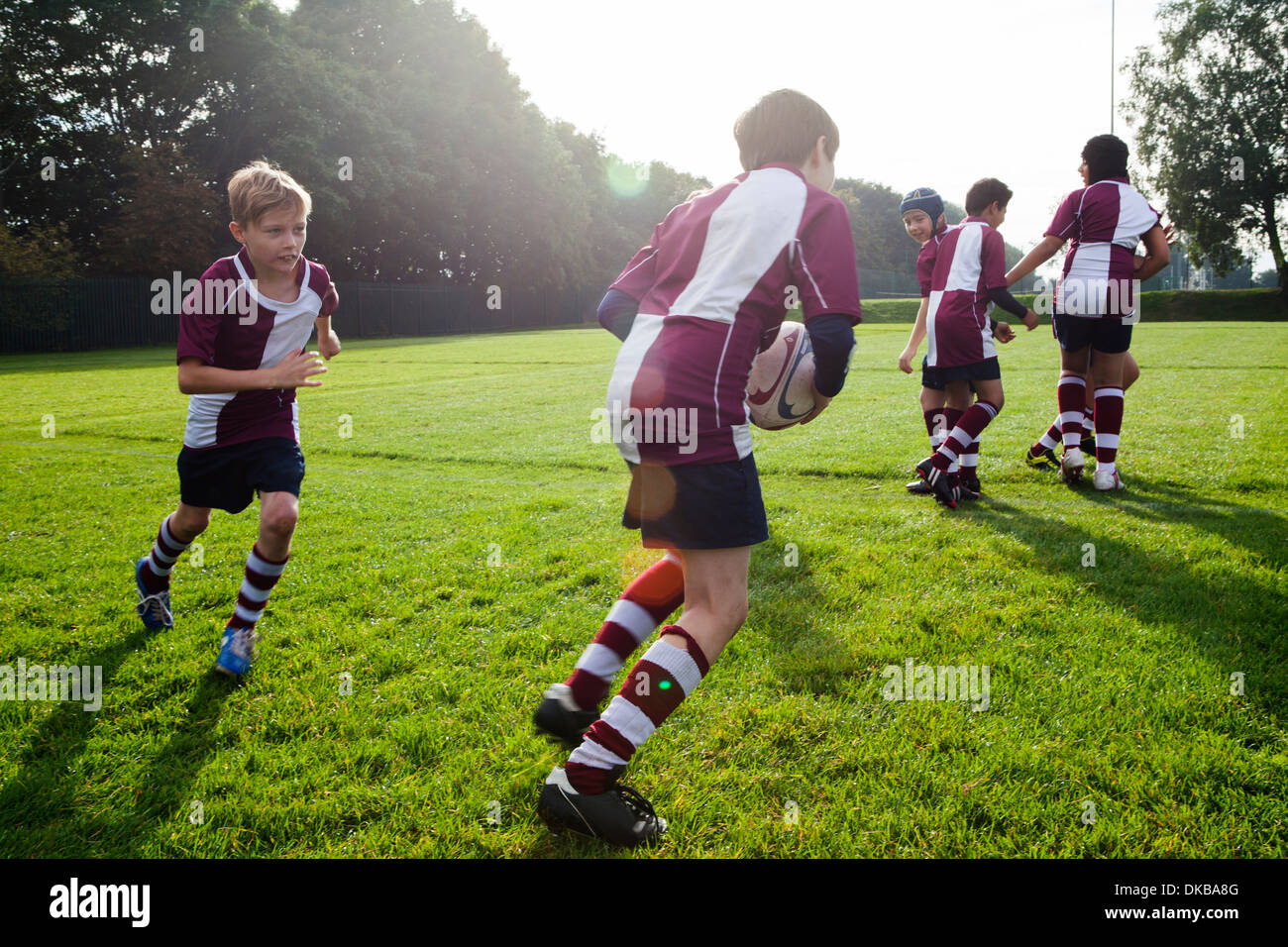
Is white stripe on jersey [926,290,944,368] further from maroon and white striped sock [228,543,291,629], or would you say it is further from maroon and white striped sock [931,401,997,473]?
maroon and white striped sock [228,543,291,629]

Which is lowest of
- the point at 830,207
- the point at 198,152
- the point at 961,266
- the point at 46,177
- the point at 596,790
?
the point at 596,790

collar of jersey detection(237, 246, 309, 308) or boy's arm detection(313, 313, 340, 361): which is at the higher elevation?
collar of jersey detection(237, 246, 309, 308)

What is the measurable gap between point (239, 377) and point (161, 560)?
1093 millimetres

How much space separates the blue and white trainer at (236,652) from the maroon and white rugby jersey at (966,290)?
16.6 feet

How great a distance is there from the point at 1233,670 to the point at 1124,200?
4.27 metres

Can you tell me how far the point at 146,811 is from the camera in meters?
2.51

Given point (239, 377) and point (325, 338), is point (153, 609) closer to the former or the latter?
point (239, 377)

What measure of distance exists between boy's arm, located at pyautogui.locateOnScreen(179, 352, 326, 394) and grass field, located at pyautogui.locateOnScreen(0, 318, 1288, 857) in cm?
A: 114

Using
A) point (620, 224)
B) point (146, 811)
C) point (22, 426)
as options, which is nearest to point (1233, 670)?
point (146, 811)

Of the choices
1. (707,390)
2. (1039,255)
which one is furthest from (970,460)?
(707,390)

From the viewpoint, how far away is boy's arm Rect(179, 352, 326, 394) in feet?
10.7

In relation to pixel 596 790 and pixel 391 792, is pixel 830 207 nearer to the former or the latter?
pixel 596 790

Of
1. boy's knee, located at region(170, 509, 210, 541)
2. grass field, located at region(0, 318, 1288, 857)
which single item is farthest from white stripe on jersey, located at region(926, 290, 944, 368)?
boy's knee, located at region(170, 509, 210, 541)

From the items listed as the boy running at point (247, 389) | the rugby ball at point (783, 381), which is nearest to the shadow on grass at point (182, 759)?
the boy running at point (247, 389)
